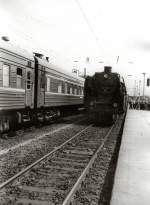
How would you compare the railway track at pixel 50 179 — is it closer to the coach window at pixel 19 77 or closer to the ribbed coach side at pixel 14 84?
the ribbed coach side at pixel 14 84

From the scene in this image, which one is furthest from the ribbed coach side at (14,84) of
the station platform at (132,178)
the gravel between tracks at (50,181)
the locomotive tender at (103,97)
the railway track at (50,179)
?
the locomotive tender at (103,97)

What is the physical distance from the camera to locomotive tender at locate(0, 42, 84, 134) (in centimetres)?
1315

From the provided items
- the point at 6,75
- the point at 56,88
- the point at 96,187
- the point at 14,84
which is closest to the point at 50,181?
the point at 96,187

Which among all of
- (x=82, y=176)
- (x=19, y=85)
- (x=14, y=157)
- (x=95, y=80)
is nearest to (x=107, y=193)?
(x=82, y=176)

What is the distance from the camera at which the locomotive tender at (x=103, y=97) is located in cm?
2223

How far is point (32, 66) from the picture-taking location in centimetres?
1628

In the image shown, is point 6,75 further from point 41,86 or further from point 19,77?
point 41,86

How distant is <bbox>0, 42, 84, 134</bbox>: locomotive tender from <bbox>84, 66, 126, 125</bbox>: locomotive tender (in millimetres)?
1840

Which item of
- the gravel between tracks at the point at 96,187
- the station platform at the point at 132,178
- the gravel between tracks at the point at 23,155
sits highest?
the station platform at the point at 132,178

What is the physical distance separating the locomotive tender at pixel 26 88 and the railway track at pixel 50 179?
307 centimetres

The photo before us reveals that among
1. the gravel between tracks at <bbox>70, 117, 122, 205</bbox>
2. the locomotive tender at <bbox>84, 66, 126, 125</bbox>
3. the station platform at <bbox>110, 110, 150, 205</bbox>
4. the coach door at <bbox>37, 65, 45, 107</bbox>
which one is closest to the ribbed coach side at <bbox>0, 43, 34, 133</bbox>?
the coach door at <bbox>37, 65, 45, 107</bbox>

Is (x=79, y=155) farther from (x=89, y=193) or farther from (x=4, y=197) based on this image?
(x=4, y=197)

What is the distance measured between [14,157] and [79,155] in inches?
78.5

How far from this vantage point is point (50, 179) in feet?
25.6
